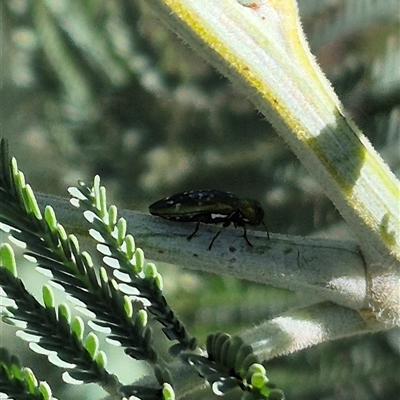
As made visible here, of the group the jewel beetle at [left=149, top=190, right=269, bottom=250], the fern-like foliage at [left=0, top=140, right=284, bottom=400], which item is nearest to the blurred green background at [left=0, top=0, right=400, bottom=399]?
the jewel beetle at [left=149, top=190, right=269, bottom=250]

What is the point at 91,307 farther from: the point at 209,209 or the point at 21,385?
the point at 209,209

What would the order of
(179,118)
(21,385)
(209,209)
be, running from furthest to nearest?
(179,118)
(209,209)
(21,385)

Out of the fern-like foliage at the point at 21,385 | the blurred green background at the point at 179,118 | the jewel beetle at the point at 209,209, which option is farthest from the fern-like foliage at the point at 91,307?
the blurred green background at the point at 179,118

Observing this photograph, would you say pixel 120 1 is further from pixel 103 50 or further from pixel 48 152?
pixel 48 152

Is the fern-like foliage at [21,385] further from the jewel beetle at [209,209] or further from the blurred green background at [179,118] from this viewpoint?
the blurred green background at [179,118]

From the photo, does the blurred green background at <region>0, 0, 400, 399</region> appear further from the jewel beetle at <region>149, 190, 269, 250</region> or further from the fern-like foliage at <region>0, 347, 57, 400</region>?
the fern-like foliage at <region>0, 347, 57, 400</region>

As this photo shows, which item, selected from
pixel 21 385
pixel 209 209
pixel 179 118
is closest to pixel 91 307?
pixel 21 385
